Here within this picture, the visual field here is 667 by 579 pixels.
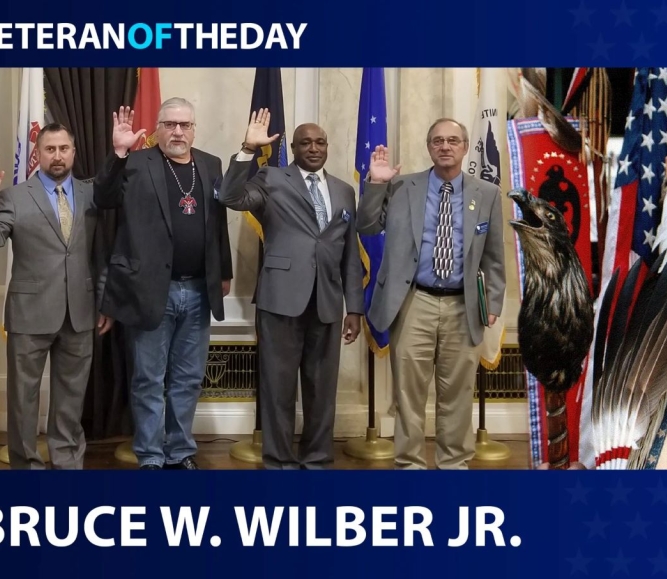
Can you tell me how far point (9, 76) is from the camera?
4.75 meters

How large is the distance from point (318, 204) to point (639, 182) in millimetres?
1457

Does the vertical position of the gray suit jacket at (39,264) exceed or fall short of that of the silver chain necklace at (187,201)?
it falls short

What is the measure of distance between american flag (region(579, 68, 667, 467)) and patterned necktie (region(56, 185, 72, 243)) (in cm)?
237

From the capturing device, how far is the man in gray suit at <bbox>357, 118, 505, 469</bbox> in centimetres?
379

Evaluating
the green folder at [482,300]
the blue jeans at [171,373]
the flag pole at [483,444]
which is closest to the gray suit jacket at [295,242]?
the blue jeans at [171,373]

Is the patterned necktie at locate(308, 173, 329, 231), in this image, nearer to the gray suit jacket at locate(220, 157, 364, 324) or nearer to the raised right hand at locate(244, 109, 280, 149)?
the gray suit jacket at locate(220, 157, 364, 324)

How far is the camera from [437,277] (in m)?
3.79

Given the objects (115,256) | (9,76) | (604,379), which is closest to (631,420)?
(604,379)

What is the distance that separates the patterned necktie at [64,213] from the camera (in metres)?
3.82

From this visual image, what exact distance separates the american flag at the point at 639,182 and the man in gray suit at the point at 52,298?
2.29 meters

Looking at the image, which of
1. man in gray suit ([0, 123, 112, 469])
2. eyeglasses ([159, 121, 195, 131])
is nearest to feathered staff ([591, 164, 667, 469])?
eyeglasses ([159, 121, 195, 131])

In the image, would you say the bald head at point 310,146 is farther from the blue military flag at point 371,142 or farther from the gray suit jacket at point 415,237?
the blue military flag at point 371,142

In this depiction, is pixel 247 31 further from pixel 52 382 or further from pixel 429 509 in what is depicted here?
pixel 429 509

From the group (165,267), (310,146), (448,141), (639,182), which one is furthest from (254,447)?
(639,182)
